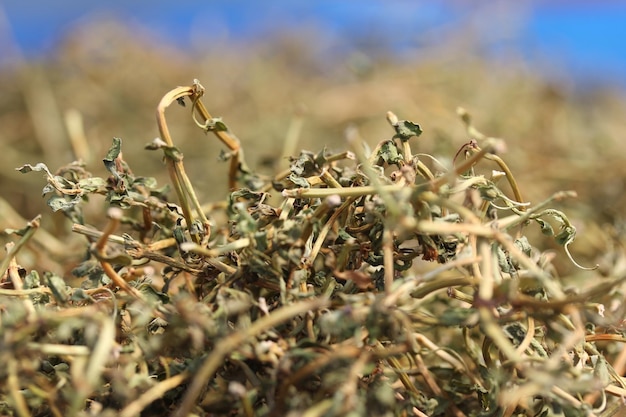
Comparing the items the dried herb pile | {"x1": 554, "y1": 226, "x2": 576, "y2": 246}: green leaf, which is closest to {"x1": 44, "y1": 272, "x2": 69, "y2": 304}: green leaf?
the dried herb pile

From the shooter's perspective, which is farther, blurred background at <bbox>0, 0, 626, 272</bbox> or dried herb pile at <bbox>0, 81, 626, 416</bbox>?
blurred background at <bbox>0, 0, 626, 272</bbox>

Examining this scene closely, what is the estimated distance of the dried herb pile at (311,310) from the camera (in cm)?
22

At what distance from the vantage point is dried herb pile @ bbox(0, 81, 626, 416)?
0.22 metres

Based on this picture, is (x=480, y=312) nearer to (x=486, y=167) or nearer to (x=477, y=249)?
(x=477, y=249)

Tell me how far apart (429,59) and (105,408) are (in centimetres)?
88

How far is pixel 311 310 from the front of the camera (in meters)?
0.24

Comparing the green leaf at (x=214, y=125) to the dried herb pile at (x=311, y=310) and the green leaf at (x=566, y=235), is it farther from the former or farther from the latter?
the green leaf at (x=566, y=235)

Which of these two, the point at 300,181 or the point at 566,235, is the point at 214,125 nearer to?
the point at 300,181

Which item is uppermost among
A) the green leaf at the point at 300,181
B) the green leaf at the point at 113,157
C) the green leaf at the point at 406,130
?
the green leaf at the point at 113,157

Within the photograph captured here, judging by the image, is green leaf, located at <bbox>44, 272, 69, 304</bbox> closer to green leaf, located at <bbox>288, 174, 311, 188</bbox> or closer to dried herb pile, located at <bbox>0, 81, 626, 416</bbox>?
dried herb pile, located at <bbox>0, 81, 626, 416</bbox>

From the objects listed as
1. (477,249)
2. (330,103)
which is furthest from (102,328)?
(330,103)

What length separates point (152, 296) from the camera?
259mm

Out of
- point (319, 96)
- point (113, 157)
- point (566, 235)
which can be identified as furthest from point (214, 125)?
point (319, 96)

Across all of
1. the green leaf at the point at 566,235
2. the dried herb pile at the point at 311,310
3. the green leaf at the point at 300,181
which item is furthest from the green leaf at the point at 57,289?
the green leaf at the point at 566,235
